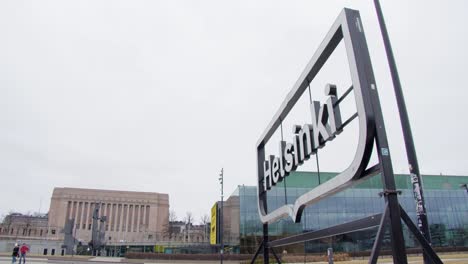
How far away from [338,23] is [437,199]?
6200cm

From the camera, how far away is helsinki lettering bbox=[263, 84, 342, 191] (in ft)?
16.7

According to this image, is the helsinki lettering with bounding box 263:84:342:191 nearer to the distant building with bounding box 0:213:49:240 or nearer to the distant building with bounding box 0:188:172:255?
the distant building with bounding box 0:188:172:255

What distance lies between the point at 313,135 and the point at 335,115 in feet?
2.37

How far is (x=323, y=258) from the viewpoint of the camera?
3891cm

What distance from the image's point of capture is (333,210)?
53.3m

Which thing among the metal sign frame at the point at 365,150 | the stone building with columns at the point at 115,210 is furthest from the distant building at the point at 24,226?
the metal sign frame at the point at 365,150

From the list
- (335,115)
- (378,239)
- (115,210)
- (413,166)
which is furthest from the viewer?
(115,210)

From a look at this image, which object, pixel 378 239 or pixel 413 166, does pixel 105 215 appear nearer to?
pixel 413 166

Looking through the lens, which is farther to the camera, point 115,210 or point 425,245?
point 115,210

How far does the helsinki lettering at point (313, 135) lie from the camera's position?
510 centimetres

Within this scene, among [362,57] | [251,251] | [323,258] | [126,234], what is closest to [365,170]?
[362,57]

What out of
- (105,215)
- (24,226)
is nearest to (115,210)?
(105,215)

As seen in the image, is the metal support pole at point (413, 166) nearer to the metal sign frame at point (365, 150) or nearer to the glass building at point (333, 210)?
the metal sign frame at point (365, 150)

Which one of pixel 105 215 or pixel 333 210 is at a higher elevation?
pixel 105 215
